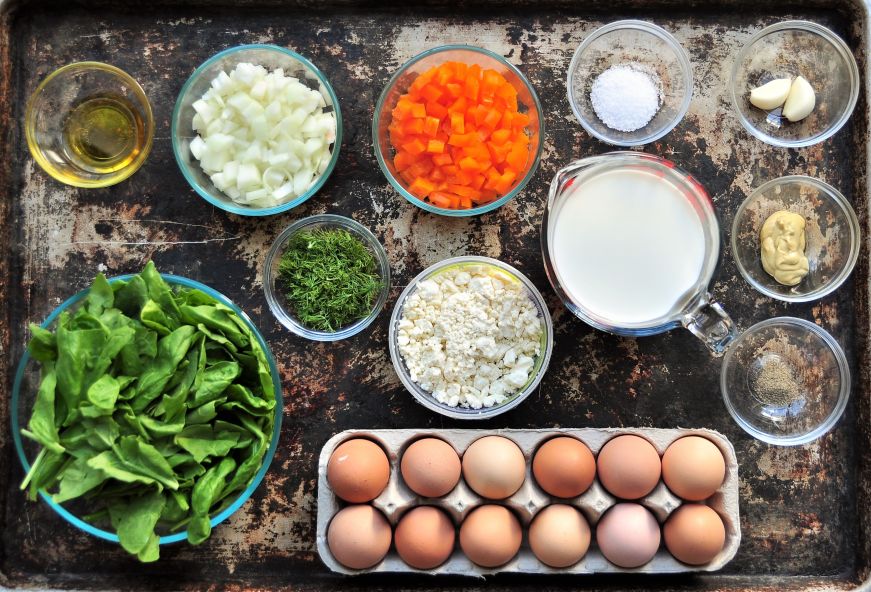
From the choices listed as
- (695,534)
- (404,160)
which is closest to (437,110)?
(404,160)

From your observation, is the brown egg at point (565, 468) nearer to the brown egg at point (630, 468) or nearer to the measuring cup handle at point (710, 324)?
the brown egg at point (630, 468)

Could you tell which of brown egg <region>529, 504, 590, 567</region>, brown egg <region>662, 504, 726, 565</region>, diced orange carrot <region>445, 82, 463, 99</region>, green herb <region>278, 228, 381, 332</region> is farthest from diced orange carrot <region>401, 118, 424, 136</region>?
brown egg <region>662, 504, 726, 565</region>

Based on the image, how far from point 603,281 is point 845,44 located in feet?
3.29

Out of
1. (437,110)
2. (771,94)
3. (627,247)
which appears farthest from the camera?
(771,94)

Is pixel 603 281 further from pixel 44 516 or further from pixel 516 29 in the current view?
pixel 44 516

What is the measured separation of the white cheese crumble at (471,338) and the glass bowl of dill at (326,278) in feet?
0.45

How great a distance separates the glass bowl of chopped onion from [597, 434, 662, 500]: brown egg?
0.34m

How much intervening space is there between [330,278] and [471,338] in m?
0.41

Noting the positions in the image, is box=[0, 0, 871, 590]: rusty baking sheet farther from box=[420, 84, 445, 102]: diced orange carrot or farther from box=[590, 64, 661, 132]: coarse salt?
box=[420, 84, 445, 102]: diced orange carrot

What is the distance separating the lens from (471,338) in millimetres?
1743

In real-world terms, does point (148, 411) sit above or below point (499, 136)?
below

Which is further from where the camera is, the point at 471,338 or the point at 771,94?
the point at 771,94

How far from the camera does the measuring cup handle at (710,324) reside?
168 centimetres

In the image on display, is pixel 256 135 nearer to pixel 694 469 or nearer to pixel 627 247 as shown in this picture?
pixel 627 247
